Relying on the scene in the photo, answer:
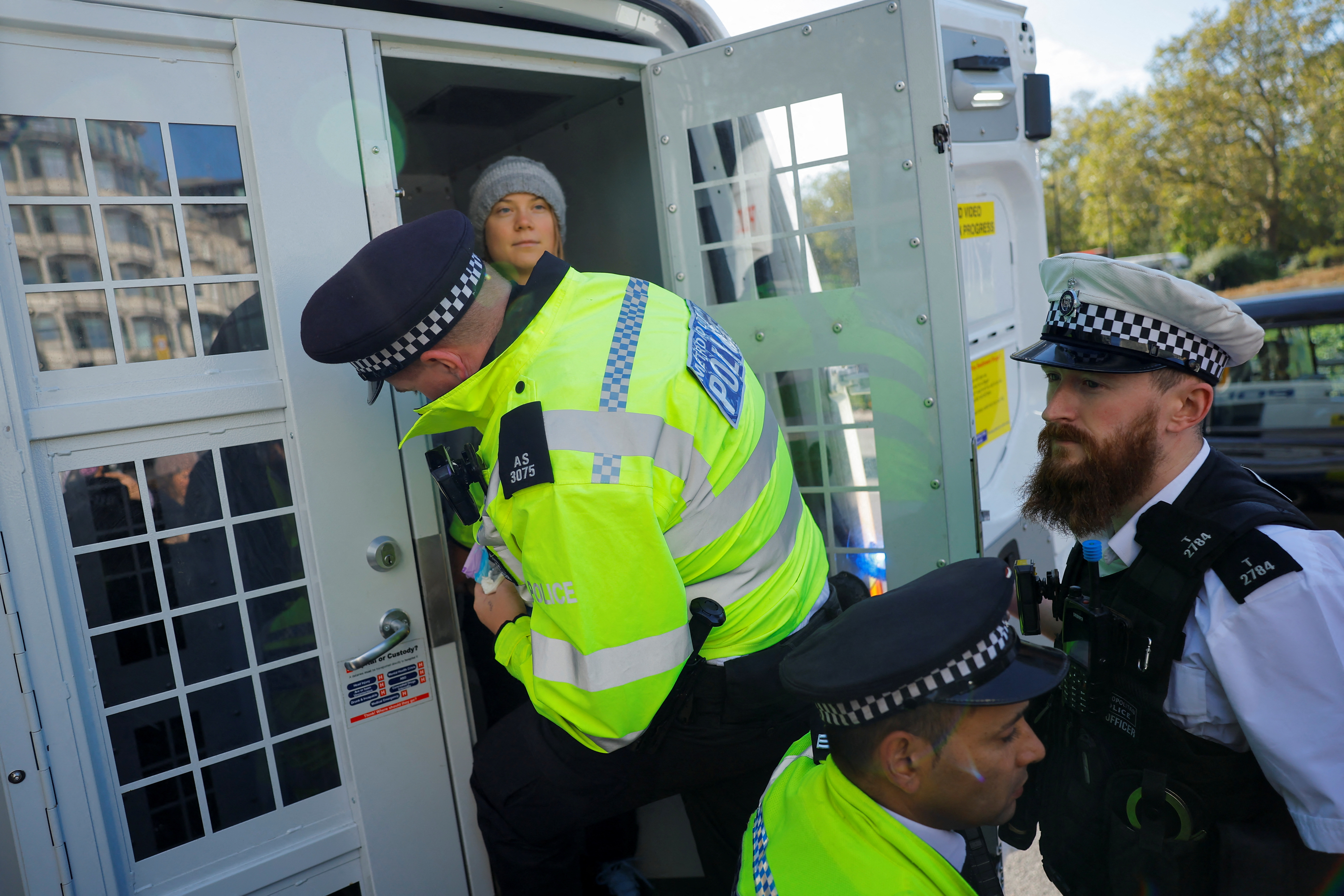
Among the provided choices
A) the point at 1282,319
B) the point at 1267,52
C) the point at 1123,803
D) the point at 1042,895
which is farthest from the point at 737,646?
the point at 1267,52

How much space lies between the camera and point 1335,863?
4.61 feet

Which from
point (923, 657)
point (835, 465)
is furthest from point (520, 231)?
point (923, 657)

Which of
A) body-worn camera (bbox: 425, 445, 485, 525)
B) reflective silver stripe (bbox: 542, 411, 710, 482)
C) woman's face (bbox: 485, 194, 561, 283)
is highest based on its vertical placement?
woman's face (bbox: 485, 194, 561, 283)

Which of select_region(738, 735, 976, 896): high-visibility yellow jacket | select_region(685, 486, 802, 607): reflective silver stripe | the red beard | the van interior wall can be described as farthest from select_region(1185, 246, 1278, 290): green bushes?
select_region(738, 735, 976, 896): high-visibility yellow jacket

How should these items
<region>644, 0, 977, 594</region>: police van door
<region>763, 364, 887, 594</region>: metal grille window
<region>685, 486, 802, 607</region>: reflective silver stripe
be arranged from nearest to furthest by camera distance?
<region>685, 486, 802, 607</region>: reflective silver stripe
<region>644, 0, 977, 594</region>: police van door
<region>763, 364, 887, 594</region>: metal grille window

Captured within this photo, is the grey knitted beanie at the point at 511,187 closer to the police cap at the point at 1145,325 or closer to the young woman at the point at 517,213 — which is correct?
the young woman at the point at 517,213

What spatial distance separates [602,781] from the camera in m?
1.90

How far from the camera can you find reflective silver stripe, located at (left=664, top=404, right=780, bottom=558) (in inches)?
68.3

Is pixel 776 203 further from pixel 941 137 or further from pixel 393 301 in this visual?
pixel 393 301

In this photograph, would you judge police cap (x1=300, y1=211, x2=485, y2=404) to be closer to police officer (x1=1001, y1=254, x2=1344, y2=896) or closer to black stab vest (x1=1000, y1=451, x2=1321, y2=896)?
police officer (x1=1001, y1=254, x2=1344, y2=896)

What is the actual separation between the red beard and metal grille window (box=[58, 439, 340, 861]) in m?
1.76

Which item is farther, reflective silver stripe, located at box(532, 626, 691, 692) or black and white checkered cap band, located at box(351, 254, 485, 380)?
black and white checkered cap band, located at box(351, 254, 485, 380)

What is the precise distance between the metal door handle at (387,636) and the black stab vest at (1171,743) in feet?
5.08

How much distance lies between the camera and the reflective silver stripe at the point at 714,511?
174 cm
